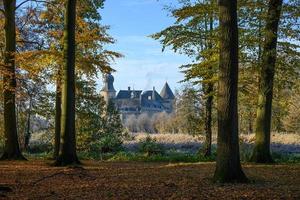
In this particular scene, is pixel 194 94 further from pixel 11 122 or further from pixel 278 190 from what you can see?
pixel 278 190

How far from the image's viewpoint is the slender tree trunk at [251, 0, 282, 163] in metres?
17.3

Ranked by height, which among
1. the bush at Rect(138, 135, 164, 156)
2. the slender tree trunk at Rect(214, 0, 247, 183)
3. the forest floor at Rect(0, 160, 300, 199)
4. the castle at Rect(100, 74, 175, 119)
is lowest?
the bush at Rect(138, 135, 164, 156)

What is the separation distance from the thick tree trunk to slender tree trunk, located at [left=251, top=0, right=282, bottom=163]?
272 inches

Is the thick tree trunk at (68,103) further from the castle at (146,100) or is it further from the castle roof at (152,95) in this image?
the castle roof at (152,95)

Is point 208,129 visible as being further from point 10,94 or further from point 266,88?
point 10,94

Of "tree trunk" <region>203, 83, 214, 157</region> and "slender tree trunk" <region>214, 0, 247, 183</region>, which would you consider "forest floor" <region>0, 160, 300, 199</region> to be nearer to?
"slender tree trunk" <region>214, 0, 247, 183</region>

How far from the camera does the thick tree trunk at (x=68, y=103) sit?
1639 cm

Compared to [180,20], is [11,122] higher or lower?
lower

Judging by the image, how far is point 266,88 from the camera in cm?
1784

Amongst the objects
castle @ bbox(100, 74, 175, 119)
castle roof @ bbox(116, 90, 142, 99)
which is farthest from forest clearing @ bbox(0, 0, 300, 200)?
castle roof @ bbox(116, 90, 142, 99)

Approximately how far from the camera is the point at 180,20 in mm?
20859

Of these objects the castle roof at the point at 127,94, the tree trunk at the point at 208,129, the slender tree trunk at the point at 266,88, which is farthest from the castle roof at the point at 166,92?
the slender tree trunk at the point at 266,88

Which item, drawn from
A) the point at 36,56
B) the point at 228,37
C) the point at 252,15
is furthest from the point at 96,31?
the point at 228,37

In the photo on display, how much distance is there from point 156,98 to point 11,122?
143667 mm
